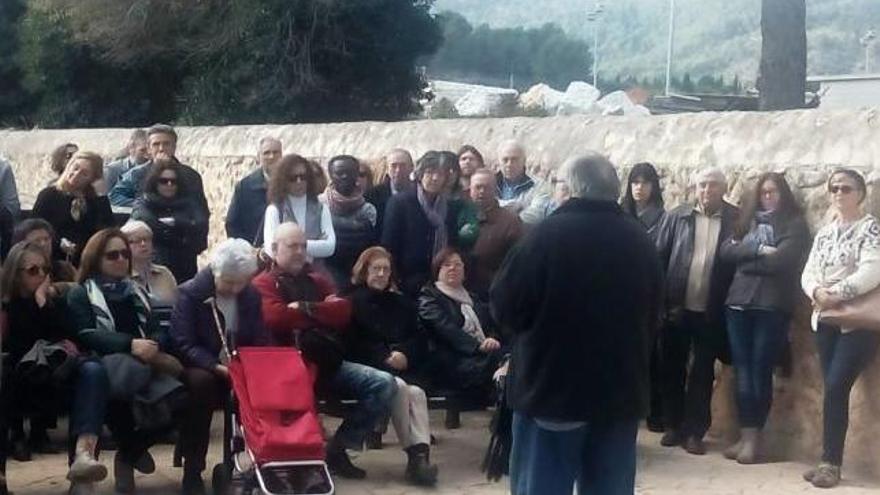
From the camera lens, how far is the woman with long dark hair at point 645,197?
868 centimetres

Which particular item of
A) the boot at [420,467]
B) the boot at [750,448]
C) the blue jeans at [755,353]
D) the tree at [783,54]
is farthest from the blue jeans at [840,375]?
the tree at [783,54]

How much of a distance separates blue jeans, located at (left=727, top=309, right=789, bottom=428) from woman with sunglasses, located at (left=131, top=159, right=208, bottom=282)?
10.7 feet

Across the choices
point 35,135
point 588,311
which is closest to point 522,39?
point 35,135

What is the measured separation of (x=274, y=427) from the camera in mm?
6777

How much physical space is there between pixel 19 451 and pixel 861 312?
448cm

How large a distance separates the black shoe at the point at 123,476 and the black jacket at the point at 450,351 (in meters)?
1.85

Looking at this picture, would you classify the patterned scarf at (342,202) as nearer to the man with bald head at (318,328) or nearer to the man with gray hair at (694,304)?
the man with bald head at (318,328)

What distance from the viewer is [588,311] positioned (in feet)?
17.4

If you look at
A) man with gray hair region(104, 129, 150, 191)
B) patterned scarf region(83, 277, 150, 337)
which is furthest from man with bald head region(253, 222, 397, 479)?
man with gray hair region(104, 129, 150, 191)

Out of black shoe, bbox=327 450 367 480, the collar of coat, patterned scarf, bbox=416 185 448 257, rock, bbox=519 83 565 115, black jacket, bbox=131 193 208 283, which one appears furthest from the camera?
rock, bbox=519 83 565 115

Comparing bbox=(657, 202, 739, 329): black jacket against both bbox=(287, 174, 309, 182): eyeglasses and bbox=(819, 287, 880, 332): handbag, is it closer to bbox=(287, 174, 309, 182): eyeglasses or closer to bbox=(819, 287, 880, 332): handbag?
bbox=(819, 287, 880, 332): handbag

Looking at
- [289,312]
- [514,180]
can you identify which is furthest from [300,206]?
[514,180]

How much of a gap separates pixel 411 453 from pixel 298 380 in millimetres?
939

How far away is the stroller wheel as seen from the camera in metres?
7.20
